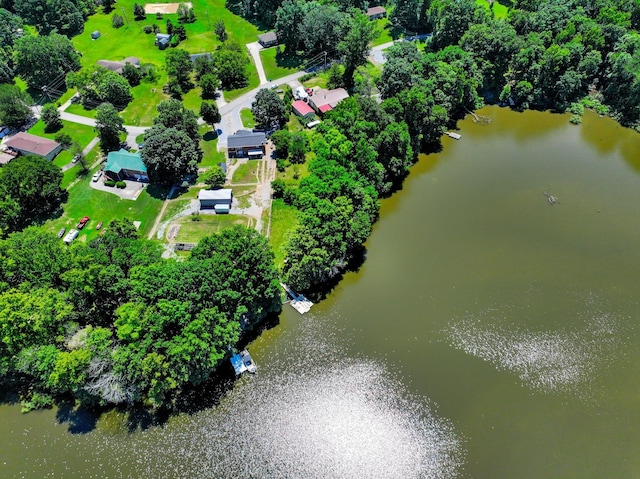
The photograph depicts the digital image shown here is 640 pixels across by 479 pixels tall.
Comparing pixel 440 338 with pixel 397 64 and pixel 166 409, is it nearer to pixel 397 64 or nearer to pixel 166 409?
pixel 166 409

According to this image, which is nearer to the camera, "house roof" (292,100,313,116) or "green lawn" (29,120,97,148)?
"green lawn" (29,120,97,148)

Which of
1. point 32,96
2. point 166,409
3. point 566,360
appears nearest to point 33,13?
point 32,96

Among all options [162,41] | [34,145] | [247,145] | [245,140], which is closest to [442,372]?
[247,145]

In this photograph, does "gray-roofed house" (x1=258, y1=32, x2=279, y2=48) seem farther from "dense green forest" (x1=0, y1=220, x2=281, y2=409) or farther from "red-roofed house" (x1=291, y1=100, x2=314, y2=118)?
"dense green forest" (x1=0, y1=220, x2=281, y2=409)

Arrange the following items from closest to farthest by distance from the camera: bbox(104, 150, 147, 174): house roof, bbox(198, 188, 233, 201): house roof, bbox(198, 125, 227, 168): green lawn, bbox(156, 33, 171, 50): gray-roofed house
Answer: bbox(198, 188, 233, 201): house roof → bbox(104, 150, 147, 174): house roof → bbox(198, 125, 227, 168): green lawn → bbox(156, 33, 171, 50): gray-roofed house

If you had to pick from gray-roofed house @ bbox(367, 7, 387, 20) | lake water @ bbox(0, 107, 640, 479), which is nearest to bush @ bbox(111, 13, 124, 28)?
gray-roofed house @ bbox(367, 7, 387, 20)

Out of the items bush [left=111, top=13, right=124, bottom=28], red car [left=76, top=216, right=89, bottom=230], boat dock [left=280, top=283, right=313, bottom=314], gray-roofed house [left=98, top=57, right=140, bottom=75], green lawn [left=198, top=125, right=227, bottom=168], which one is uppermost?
bush [left=111, top=13, right=124, bottom=28]

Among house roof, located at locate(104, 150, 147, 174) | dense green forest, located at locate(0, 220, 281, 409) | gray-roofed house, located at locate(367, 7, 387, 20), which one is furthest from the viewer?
gray-roofed house, located at locate(367, 7, 387, 20)

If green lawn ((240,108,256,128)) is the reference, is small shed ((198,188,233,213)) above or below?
below
